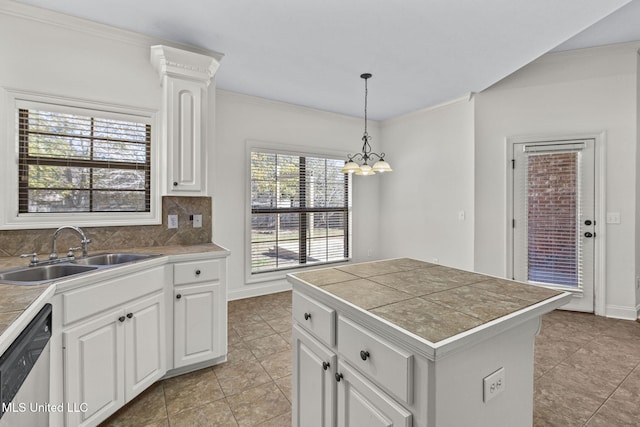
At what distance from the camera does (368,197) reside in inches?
204

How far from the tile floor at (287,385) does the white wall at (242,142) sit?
43.5 inches

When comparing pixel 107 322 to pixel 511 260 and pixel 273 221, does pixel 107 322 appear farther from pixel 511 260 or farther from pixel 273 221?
pixel 511 260

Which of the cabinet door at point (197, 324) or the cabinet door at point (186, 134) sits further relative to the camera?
the cabinet door at point (186, 134)

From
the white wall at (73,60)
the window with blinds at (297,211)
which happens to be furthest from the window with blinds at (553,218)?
the white wall at (73,60)

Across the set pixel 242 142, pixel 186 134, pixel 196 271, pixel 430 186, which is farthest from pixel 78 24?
pixel 430 186

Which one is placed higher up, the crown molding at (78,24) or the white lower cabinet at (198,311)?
the crown molding at (78,24)

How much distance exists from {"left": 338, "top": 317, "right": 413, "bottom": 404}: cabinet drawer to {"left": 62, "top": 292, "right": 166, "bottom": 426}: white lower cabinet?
1.38 metres

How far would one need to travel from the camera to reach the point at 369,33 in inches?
97.8

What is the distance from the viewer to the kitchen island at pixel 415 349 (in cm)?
88

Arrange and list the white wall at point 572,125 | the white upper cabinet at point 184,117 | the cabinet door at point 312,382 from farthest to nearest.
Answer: the white wall at point 572,125 → the white upper cabinet at point 184,117 → the cabinet door at point 312,382

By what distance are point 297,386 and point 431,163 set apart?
3.87 metres

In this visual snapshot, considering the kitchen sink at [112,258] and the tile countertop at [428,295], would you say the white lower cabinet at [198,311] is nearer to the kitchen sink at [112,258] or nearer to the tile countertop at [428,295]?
the kitchen sink at [112,258]

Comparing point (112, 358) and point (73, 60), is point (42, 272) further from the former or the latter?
point (73, 60)

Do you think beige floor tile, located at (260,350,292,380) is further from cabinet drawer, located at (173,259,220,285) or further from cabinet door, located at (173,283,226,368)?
cabinet drawer, located at (173,259,220,285)
